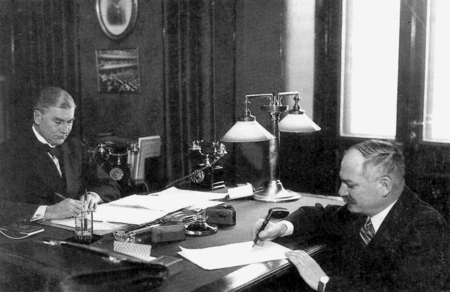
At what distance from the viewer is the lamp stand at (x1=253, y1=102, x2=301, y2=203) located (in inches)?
111

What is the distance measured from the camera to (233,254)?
74.5 inches

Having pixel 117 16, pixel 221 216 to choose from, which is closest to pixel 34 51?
pixel 117 16

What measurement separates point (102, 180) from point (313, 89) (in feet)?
5.82

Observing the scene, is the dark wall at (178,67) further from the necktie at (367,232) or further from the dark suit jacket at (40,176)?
the necktie at (367,232)

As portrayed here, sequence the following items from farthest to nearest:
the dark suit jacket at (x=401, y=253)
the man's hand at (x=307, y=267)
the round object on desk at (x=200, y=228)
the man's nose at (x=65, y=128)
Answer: the man's nose at (x=65, y=128)
the round object on desk at (x=200, y=228)
the man's hand at (x=307, y=267)
the dark suit jacket at (x=401, y=253)

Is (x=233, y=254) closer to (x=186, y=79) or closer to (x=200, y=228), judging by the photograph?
(x=200, y=228)

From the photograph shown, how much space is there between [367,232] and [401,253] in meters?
0.23

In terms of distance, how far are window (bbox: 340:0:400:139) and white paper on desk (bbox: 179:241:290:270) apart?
2060 millimetres

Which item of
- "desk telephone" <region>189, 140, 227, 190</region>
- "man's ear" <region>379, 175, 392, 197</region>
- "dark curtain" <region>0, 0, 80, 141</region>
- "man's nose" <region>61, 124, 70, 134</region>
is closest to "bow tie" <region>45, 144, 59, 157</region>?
"man's nose" <region>61, 124, 70, 134</region>

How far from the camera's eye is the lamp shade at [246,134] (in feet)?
8.83

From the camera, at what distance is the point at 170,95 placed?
469 cm

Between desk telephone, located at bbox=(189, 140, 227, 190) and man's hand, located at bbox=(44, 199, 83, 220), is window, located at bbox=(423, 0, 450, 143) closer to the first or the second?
desk telephone, located at bbox=(189, 140, 227, 190)

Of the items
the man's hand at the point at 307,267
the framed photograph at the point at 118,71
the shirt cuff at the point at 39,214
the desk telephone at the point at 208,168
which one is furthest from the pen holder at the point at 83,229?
the framed photograph at the point at 118,71

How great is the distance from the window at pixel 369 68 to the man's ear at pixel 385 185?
191 centimetres
